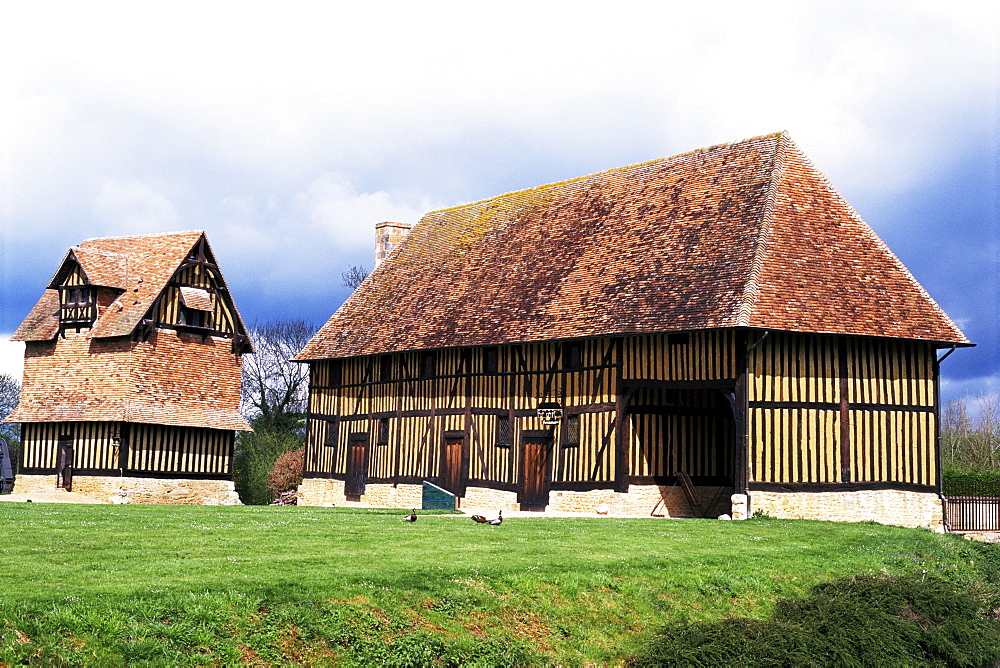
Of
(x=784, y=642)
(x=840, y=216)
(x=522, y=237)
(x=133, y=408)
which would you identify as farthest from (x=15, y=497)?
(x=784, y=642)

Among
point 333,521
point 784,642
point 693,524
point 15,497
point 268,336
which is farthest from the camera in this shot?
point 268,336

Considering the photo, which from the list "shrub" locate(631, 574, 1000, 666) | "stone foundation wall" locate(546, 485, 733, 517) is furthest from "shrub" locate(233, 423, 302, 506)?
"shrub" locate(631, 574, 1000, 666)

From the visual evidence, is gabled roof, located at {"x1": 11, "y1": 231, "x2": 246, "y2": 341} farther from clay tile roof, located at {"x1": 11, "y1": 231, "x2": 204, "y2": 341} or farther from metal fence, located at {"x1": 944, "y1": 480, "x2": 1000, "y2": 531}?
metal fence, located at {"x1": 944, "y1": 480, "x2": 1000, "y2": 531}

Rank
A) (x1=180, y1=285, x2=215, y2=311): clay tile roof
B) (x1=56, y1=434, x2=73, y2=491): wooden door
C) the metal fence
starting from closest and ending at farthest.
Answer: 1. the metal fence
2. (x1=56, y1=434, x2=73, y2=491): wooden door
3. (x1=180, y1=285, x2=215, y2=311): clay tile roof

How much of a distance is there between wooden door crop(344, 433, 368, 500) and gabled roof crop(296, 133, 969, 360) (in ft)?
8.09

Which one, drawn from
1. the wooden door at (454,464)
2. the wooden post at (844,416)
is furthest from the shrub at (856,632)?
the wooden door at (454,464)

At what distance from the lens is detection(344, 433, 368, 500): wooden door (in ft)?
98.9

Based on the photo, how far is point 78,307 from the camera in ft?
116

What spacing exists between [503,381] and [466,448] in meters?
2.03

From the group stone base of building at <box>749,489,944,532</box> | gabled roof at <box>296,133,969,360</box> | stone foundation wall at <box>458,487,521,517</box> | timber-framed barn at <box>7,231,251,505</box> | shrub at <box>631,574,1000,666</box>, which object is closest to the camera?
shrub at <box>631,574,1000,666</box>

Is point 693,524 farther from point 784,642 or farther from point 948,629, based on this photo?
point 784,642

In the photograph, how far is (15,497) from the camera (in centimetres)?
3197

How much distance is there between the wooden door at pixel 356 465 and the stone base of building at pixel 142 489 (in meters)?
5.36

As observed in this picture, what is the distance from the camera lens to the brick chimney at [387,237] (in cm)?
3609
